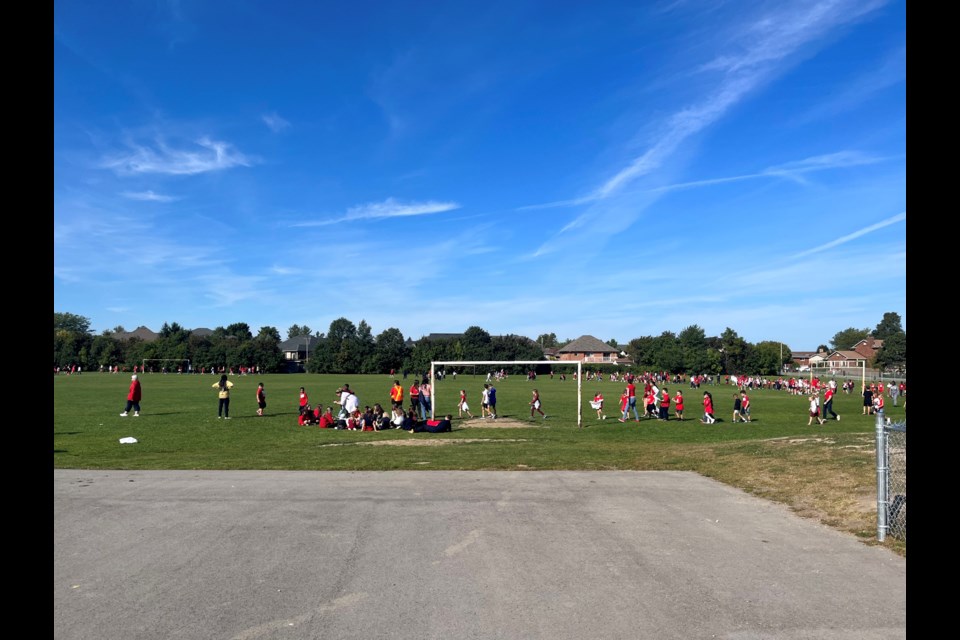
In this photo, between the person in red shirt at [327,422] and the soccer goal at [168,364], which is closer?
the person in red shirt at [327,422]

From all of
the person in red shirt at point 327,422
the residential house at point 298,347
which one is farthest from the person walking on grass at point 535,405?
the residential house at point 298,347

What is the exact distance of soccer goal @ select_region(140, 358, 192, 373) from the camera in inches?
4245

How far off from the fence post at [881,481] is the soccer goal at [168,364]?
371 feet

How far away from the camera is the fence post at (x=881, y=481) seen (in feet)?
26.9

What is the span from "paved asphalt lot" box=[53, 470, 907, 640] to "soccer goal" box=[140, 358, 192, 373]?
10857cm

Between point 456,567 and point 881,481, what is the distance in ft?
19.6

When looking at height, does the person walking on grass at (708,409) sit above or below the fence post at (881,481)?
below

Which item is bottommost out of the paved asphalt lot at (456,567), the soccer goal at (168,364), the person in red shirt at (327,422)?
the soccer goal at (168,364)

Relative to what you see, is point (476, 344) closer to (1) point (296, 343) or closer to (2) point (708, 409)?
(1) point (296, 343)

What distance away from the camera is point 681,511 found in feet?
31.9

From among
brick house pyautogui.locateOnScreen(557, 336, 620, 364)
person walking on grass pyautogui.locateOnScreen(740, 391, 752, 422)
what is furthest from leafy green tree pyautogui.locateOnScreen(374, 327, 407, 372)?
person walking on grass pyautogui.locateOnScreen(740, 391, 752, 422)

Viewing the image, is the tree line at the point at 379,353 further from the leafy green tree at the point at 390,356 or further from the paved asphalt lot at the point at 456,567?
the paved asphalt lot at the point at 456,567

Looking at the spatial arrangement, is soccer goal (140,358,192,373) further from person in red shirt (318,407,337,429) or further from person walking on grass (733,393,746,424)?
person walking on grass (733,393,746,424)
